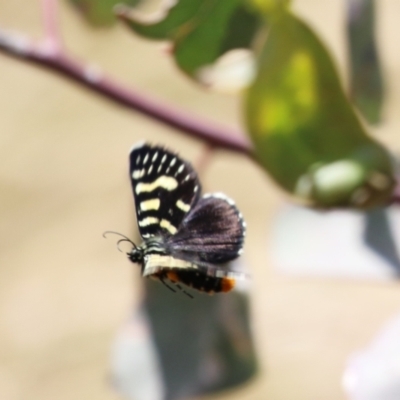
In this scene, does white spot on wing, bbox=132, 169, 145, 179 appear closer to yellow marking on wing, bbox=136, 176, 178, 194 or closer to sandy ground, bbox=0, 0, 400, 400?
yellow marking on wing, bbox=136, 176, 178, 194

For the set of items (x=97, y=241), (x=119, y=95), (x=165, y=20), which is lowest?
(x=97, y=241)

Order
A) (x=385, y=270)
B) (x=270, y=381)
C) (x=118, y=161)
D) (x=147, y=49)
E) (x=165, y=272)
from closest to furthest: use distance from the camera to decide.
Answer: (x=165, y=272)
(x=385, y=270)
(x=270, y=381)
(x=118, y=161)
(x=147, y=49)

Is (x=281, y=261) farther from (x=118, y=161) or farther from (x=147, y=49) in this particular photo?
(x=147, y=49)

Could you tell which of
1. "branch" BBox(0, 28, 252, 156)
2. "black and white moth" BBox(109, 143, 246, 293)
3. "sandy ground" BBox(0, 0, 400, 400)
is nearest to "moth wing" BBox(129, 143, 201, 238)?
"black and white moth" BBox(109, 143, 246, 293)

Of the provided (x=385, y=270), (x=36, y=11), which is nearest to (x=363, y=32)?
(x=385, y=270)

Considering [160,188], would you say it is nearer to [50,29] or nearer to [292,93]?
[292,93]

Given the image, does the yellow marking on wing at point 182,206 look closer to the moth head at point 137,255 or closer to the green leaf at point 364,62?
the moth head at point 137,255

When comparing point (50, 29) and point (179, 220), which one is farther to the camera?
point (50, 29)

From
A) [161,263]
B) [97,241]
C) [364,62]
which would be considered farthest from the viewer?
[97,241]

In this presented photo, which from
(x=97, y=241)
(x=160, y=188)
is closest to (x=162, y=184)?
(x=160, y=188)
